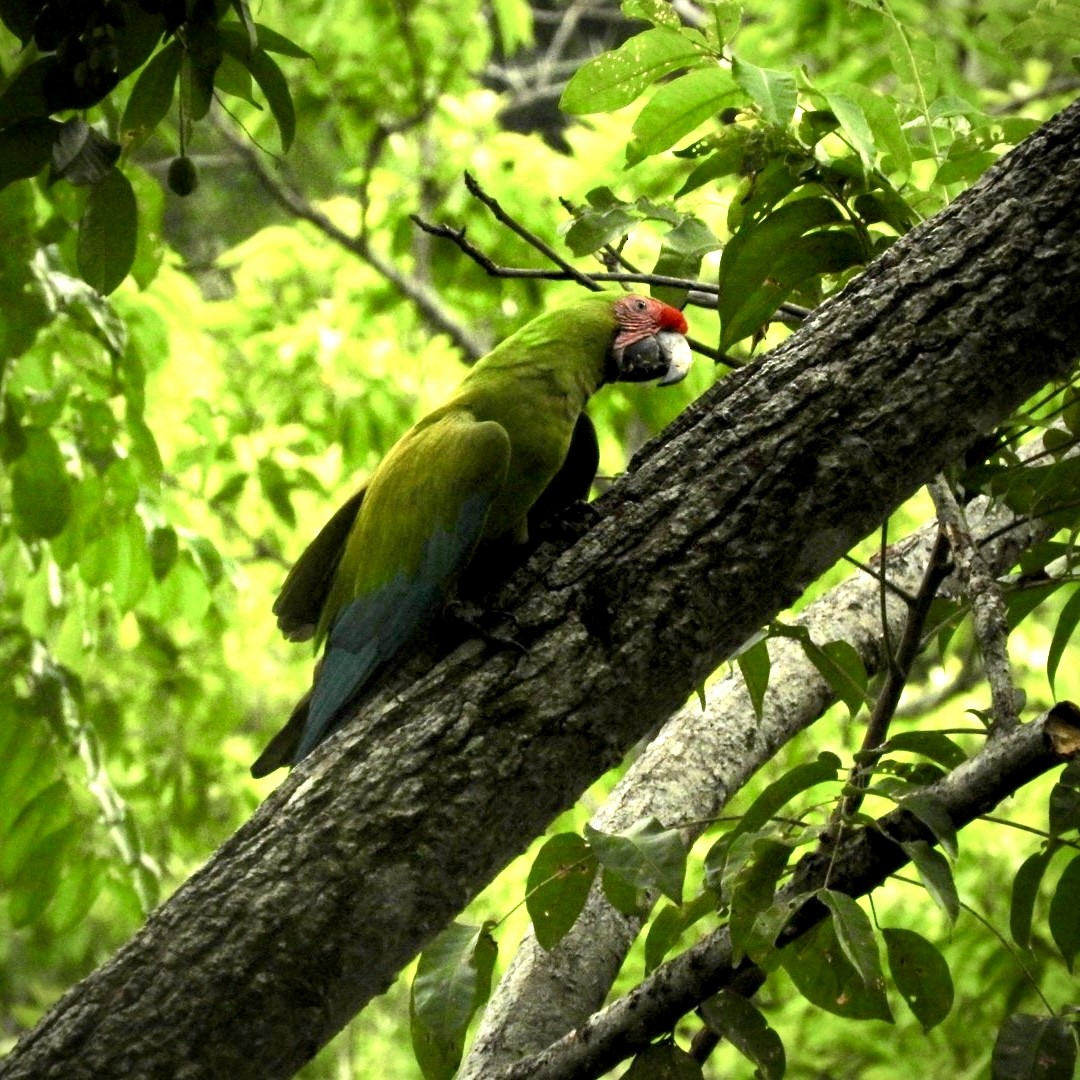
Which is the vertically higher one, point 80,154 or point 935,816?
point 80,154

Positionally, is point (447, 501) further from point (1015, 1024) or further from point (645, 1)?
point (1015, 1024)

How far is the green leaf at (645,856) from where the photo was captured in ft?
4.47

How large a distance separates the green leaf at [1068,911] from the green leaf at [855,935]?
0.89 feet

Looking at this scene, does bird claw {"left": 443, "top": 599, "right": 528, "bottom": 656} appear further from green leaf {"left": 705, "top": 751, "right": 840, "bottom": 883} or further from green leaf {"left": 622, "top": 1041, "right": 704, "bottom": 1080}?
green leaf {"left": 622, "top": 1041, "right": 704, "bottom": 1080}

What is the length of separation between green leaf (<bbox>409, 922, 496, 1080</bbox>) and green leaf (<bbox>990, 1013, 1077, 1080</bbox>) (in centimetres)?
55

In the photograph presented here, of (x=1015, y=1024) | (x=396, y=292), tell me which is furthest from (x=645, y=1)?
(x=396, y=292)

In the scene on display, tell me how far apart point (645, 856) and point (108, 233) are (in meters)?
0.94

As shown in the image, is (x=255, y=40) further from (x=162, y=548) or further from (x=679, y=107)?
(x=162, y=548)

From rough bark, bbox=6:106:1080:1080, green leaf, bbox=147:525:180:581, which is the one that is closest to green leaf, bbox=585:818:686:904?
rough bark, bbox=6:106:1080:1080

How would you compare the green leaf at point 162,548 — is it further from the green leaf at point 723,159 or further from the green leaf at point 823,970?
the green leaf at point 823,970

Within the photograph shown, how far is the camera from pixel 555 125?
8742 mm

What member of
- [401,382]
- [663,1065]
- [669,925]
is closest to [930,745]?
[669,925]

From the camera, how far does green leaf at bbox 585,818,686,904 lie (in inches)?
53.7

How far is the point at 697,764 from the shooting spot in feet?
7.48
